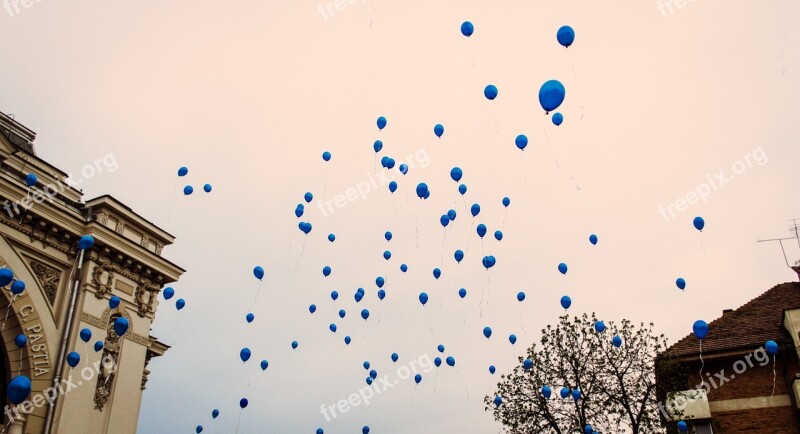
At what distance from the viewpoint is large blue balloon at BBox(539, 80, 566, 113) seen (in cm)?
1022

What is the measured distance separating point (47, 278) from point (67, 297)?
805 millimetres

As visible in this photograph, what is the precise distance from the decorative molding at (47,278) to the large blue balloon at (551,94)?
50.5ft

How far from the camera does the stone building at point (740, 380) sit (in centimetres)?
1956

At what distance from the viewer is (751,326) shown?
22.2 metres

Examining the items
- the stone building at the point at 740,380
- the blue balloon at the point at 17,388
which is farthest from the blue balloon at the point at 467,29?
the stone building at the point at 740,380

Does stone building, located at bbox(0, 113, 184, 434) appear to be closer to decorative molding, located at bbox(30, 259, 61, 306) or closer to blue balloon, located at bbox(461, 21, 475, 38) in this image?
decorative molding, located at bbox(30, 259, 61, 306)

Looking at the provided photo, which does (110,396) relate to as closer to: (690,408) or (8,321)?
(8,321)

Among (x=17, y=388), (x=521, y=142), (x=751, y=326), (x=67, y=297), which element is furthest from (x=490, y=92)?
(x=751, y=326)

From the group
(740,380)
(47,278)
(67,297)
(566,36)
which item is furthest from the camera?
(740,380)

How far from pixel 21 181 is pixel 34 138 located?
4.42 m

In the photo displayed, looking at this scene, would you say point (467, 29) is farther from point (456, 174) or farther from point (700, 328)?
point (700, 328)

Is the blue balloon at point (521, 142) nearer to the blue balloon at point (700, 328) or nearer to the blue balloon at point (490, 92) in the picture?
the blue balloon at point (490, 92)

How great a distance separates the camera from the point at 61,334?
16.9 m

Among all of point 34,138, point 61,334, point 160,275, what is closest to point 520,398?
point 160,275
